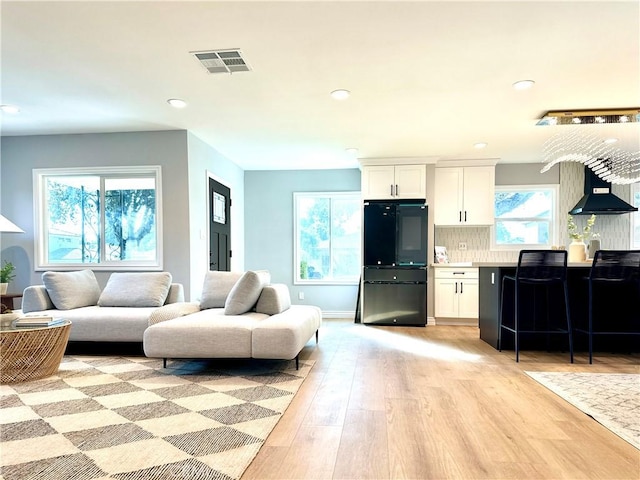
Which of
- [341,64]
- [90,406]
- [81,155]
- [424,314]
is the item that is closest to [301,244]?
[424,314]

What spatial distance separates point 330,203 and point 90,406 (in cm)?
472

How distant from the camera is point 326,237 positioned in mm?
6551

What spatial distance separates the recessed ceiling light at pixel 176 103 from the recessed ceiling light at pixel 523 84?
2.89m

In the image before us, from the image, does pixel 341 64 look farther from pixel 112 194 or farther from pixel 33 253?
pixel 33 253

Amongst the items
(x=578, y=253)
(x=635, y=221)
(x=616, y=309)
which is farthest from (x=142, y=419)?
(x=635, y=221)

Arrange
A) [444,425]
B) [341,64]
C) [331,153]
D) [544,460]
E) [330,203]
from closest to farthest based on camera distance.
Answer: [544,460] < [444,425] < [341,64] < [331,153] < [330,203]

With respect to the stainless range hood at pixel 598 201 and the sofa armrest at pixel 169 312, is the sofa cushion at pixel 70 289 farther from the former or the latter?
the stainless range hood at pixel 598 201

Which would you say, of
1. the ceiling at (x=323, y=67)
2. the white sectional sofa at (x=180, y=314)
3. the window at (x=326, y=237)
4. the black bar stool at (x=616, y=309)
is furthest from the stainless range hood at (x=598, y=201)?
the white sectional sofa at (x=180, y=314)

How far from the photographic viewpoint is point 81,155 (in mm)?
4719

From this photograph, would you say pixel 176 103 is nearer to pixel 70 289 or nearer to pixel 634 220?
pixel 70 289

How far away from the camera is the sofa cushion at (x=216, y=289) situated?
395 centimetres

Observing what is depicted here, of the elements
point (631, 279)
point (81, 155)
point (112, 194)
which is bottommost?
point (631, 279)

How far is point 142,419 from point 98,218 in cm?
331

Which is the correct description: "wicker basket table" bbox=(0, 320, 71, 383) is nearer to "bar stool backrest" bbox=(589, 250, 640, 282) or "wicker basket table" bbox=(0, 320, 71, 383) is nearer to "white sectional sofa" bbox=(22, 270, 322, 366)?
"white sectional sofa" bbox=(22, 270, 322, 366)
